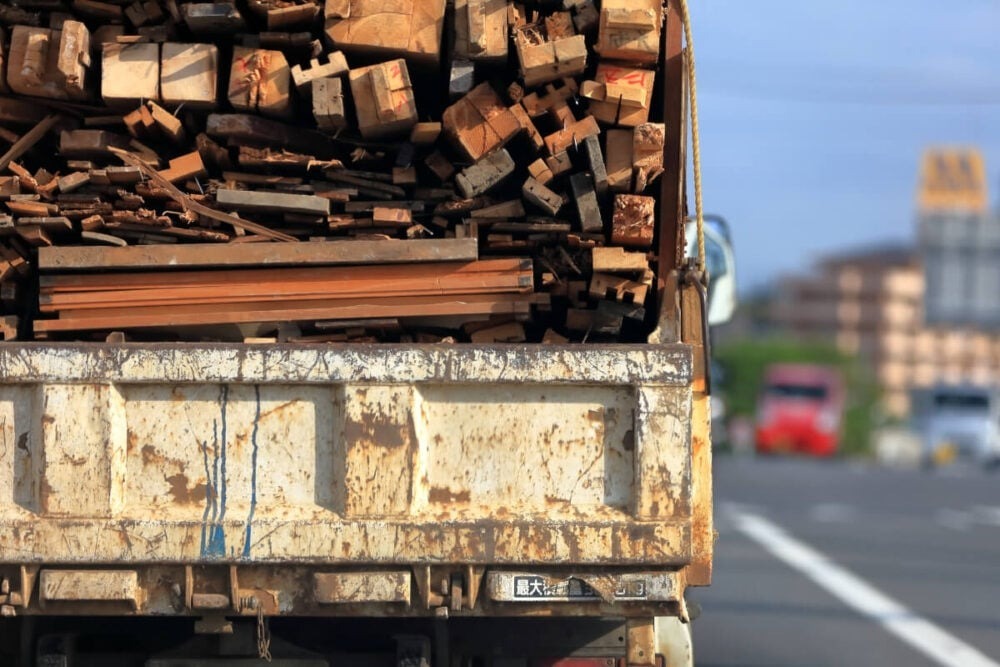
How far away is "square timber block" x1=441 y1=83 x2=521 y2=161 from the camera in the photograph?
16.8 feet

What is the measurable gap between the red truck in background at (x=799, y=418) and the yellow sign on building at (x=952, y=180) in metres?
33.7

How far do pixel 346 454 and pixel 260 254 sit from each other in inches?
30.6

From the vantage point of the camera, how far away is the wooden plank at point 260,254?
16.3ft

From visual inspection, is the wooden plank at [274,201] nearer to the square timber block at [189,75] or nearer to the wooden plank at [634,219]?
the square timber block at [189,75]

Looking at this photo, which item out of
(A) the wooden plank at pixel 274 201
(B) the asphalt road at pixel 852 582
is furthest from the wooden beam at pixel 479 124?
(B) the asphalt road at pixel 852 582

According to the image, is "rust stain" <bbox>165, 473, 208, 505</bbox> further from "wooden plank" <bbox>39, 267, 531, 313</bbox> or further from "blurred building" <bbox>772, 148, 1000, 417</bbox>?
"blurred building" <bbox>772, 148, 1000, 417</bbox>

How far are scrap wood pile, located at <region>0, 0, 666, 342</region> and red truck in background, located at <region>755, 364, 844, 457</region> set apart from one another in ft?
187

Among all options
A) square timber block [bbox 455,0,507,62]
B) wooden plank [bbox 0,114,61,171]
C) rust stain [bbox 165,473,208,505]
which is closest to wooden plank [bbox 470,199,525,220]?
square timber block [bbox 455,0,507,62]

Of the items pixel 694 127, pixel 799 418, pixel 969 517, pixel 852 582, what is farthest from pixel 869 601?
pixel 799 418

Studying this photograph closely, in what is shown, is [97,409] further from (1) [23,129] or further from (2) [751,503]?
(2) [751,503]

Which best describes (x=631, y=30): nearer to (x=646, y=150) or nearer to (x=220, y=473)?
(x=646, y=150)

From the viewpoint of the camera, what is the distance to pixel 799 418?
6125 centimetres

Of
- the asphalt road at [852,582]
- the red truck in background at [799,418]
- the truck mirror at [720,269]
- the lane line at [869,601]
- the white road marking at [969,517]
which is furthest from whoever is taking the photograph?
the red truck in background at [799,418]

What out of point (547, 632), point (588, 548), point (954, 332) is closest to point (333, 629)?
point (547, 632)
